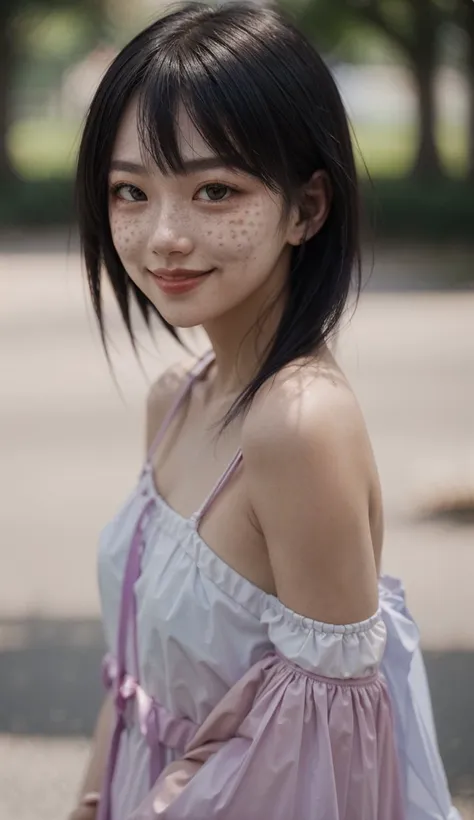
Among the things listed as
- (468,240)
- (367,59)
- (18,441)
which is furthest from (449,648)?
(367,59)

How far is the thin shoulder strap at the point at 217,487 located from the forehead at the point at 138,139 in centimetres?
36

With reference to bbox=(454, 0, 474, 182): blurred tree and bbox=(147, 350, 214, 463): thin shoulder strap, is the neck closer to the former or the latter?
bbox=(147, 350, 214, 463): thin shoulder strap

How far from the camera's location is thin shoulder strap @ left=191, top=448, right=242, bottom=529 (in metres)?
1.53

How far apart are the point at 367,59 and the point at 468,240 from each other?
75.8 feet

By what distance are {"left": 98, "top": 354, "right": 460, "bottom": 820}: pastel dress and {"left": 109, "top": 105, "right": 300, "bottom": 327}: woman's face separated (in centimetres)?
22

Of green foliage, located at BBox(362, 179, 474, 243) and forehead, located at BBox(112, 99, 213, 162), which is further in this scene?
green foliage, located at BBox(362, 179, 474, 243)

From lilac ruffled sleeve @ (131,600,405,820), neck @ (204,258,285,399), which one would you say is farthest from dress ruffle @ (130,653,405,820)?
neck @ (204,258,285,399)

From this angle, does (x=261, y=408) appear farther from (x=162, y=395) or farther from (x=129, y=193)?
(x=162, y=395)

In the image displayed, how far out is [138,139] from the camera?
59.2 inches

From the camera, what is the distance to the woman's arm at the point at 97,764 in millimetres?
1797

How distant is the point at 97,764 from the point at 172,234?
81 cm

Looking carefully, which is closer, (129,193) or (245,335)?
(129,193)

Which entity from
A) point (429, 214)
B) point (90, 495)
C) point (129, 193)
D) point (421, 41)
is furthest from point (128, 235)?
point (421, 41)

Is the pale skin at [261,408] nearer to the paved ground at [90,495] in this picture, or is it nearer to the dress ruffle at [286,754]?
the dress ruffle at [286,754]
